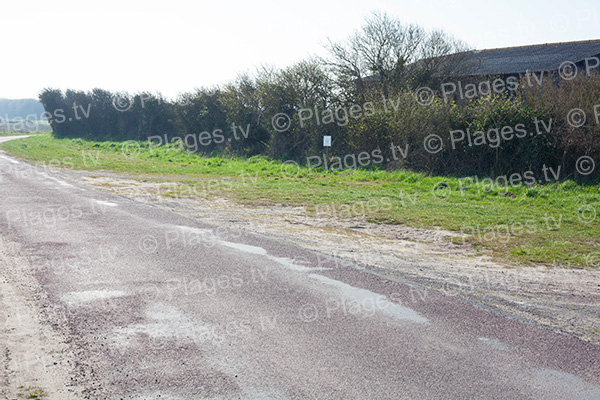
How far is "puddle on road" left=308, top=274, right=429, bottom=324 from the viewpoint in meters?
5.52

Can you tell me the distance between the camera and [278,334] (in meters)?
5.02

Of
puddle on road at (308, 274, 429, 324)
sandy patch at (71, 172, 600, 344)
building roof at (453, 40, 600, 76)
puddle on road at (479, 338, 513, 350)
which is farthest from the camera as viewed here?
building roof at (453, 40, 600, 76)

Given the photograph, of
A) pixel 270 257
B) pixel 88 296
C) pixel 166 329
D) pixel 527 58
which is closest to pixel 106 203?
pixel 270 257

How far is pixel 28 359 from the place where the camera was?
439cm

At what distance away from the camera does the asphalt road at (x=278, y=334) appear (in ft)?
13.2

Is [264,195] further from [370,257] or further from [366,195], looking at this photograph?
[370,257]

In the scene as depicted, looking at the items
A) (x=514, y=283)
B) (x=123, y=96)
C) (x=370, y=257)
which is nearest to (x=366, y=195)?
(x=370, y=257)

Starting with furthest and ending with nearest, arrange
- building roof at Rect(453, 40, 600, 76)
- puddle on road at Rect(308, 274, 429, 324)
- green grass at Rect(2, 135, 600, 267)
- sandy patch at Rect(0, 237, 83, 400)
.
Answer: building roof at Rect(453, 40, 600, 76) → green grass at Rect(2, 135, 600, 267) → puddle on road at Rect(308, 274, 429, 324) → sandy patch at Rect(0, 237, 83, 400)

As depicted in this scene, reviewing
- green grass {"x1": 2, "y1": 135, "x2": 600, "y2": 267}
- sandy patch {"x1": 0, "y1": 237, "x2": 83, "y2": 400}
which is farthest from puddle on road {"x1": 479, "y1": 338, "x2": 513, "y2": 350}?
sandy patch {"x1": 0, "y1": 237, "x2": 83, "y2": 400}

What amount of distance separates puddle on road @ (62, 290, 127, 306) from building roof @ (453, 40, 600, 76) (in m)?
26.1

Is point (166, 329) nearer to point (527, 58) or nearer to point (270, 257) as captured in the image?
point (270, 257)

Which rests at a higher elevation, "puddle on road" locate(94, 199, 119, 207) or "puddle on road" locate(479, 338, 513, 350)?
"puddle on road" locate(94, 199, 119, 207)

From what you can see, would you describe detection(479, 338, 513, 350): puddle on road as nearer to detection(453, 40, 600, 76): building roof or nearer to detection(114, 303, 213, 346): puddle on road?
detection(114, 303, 213, 346): puddle on road

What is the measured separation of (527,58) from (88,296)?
1226 inches
